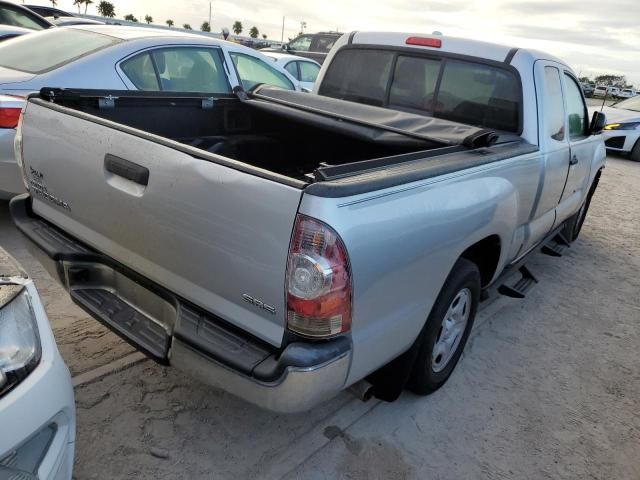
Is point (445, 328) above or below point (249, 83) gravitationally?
below

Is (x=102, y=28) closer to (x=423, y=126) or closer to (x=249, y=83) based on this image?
(x=249, y=83)

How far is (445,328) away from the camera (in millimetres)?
2885

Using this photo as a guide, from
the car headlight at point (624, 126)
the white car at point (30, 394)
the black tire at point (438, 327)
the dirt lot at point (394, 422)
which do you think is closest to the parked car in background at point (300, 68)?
the dirt lot at point (394, 422)

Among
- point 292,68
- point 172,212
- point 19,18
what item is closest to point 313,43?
point 292,68

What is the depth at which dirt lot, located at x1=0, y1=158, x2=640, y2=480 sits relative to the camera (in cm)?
240

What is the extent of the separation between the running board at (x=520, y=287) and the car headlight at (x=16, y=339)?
3.14 metres

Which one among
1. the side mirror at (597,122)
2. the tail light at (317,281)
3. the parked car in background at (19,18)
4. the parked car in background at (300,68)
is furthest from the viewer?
the parked car in background at (300,68)

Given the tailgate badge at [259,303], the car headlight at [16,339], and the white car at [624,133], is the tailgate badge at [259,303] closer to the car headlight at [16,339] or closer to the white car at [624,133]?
the car headlight at [16,339]

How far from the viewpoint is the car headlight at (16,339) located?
1.48 meters

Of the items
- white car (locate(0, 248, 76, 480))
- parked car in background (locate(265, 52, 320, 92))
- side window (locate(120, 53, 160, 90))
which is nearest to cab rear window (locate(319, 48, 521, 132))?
side window (locate(120, 53, 160, 90))

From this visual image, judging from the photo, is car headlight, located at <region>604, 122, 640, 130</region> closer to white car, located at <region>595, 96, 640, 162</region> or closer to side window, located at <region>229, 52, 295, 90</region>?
white car, located at <region>595, 96, 640, 162</region>

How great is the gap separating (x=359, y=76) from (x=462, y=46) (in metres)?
0.85

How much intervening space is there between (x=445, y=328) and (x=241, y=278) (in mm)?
1394

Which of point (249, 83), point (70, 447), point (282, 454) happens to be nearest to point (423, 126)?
point (282, 454)
